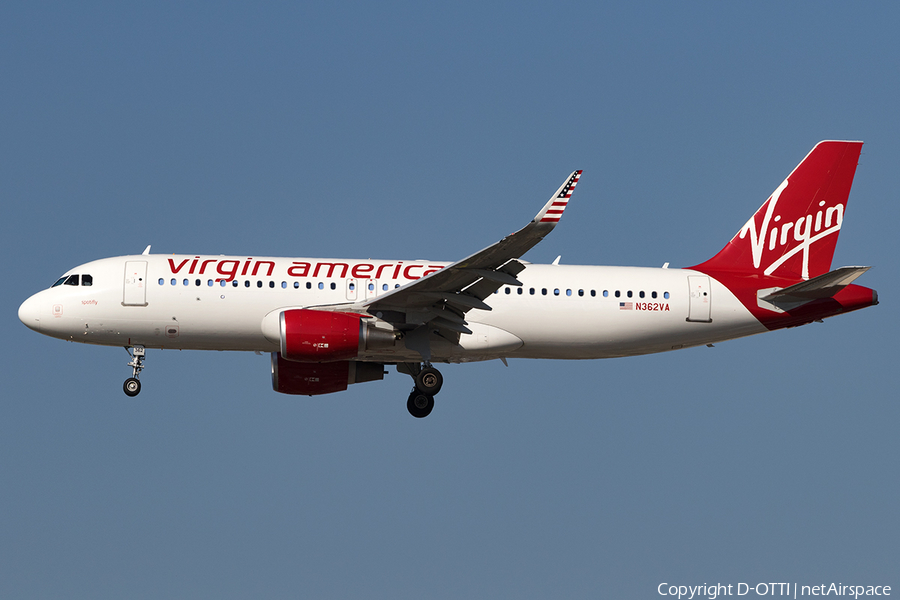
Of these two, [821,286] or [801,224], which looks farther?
[801,224]

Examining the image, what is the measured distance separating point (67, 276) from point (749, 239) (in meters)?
20.9

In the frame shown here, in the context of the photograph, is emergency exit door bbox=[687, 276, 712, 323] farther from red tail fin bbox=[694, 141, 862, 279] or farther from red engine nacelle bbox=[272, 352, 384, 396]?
red engine nacelle bbox=[272, 352, 384, 396]

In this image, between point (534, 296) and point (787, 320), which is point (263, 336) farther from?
point (787, 320)

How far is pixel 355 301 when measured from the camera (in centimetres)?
3188

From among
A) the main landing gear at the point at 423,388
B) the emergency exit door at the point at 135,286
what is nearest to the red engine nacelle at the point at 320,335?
the main landing gear at the point at 423,388

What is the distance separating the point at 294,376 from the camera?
33.7 m

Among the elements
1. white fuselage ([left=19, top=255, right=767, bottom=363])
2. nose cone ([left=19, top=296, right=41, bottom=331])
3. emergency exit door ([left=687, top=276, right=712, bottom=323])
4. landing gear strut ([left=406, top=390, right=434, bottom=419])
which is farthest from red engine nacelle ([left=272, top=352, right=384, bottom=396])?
emergency exit door ([left=687, top=276, right=712, bottom=323])

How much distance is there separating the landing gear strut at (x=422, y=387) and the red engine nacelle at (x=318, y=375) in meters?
1.09

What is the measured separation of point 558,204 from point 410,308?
21.3ft

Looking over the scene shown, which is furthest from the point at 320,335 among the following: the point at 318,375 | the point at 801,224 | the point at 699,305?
the point at 801,224

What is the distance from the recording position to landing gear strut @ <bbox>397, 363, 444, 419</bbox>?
106 feet

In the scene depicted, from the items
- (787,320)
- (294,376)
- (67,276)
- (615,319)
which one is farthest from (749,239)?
(67,276)

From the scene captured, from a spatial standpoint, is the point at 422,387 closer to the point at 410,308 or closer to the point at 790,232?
the point at 410,308

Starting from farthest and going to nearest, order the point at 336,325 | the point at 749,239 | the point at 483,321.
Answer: the point at 749,239, the point at 483,321, the point at 336,325
